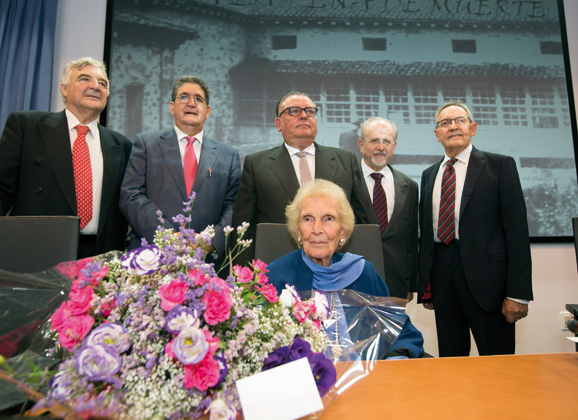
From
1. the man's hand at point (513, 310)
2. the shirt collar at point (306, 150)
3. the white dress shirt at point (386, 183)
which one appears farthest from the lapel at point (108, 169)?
the man's hand at point (513, 310)

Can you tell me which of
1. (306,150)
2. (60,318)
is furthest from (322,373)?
(306,150)

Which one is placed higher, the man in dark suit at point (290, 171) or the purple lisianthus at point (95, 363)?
the man in dark suit at point (290, 171)

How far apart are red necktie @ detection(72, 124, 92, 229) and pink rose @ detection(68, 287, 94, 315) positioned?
1890mm

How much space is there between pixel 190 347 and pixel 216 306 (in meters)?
0.08

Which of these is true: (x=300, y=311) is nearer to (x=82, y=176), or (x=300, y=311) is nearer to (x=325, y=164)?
(x=325, y=164)

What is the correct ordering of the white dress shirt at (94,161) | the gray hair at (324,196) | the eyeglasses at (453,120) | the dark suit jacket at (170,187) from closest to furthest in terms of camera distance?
1. the gray hair at (324,196)
2. the dark suit jacket at (170,187)
3. the white dress shirt at (94,161)
4. the eyeglasses at (453,120)

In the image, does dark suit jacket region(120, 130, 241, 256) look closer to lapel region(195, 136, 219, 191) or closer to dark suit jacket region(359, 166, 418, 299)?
lapel region(195, 136, 219, 191)

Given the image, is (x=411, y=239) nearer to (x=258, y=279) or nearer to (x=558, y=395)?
(x=558, y=395)

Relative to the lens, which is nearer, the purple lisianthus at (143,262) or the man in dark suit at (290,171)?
the purple lisianthus at (143,262)

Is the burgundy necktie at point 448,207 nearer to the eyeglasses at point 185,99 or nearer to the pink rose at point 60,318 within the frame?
the eyeglasses at point 185,99

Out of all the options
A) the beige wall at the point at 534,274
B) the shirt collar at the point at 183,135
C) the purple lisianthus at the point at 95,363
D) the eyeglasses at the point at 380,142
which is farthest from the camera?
the beige wall at the point at 534,274

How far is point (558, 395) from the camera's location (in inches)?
31.3

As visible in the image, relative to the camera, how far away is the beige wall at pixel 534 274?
138 inches

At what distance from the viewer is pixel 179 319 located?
573mm
